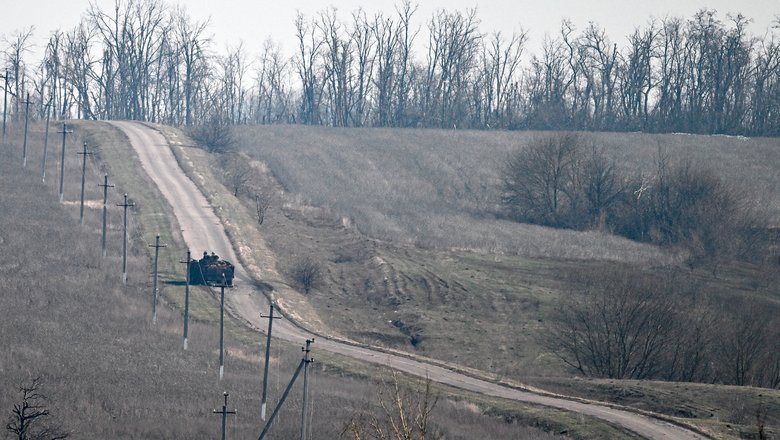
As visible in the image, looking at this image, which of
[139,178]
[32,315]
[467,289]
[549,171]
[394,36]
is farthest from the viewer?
[394,36]

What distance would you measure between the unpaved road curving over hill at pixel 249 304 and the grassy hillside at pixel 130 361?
176 centimetres

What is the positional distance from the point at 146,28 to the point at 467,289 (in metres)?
77.1

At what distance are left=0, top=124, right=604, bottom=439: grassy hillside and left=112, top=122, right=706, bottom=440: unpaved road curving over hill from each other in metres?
1.76

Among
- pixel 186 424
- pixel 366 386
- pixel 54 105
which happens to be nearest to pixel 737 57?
pixel 54 105

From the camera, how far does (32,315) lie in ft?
169

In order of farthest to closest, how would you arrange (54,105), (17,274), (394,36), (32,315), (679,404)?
1. (394,36)
2. (54,105)
3. (17,274)
4. (32,315)
5. (679,404)

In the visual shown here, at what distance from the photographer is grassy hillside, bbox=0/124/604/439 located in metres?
38.1

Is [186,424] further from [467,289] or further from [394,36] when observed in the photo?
[394,36]

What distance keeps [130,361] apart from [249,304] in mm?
17940

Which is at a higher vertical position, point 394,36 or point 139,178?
point 394,36

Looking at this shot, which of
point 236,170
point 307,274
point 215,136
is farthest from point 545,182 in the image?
point 215,136

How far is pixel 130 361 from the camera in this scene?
45938mm

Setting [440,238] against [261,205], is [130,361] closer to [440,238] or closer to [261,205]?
[261,205]

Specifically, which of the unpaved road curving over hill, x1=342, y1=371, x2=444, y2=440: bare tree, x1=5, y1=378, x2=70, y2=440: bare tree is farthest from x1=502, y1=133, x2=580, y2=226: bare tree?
x1=5, y1=378, x2=70, y2=440: bare tree
